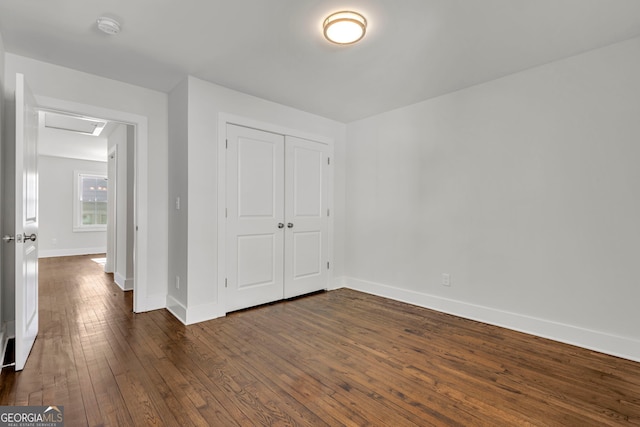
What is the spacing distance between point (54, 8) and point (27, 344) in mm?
2383

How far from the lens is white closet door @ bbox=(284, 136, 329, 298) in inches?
157

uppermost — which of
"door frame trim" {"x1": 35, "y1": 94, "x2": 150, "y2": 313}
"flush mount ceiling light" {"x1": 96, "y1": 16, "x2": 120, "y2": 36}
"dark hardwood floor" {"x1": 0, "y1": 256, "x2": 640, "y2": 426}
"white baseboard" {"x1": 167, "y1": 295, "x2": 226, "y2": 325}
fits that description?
"flush mount ceiling light" {"x1": 96, "y1": 16, "x2": 120, "y2": 36}

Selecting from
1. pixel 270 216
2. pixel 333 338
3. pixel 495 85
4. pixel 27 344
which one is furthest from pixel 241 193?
pixel 495 85

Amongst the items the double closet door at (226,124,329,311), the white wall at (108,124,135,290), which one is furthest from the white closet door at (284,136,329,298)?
the white wall at (108,124,135,290)

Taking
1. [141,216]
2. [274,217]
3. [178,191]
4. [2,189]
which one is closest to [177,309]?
[141,216]

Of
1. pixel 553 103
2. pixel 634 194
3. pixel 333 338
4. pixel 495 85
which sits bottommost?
pixel 333 338

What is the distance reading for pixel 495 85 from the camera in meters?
3.11

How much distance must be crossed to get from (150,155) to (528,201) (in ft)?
12.8

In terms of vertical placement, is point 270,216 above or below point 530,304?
above

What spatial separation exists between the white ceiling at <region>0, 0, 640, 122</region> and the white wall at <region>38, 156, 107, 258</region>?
6932 mm

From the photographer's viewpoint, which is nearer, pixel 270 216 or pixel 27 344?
pixel 27 344

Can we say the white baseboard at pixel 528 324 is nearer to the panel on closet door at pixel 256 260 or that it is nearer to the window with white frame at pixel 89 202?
the panel on closet door at pixel 256 260

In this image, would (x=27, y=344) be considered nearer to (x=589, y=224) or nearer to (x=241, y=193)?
(x=241, y=193)

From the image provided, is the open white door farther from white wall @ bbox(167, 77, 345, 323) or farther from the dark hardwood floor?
white wall @ bbox(167, 77, 345, 323)
